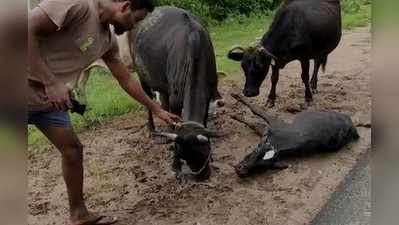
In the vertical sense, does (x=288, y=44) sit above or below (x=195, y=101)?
below

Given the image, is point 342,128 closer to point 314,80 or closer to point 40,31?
point 314,80

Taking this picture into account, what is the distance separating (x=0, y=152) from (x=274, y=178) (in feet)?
15.2

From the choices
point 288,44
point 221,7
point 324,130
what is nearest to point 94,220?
point 324,130

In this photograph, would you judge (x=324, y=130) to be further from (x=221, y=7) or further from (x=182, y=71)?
(x=221, y=7)

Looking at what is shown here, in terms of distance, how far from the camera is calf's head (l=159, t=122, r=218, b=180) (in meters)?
5.04

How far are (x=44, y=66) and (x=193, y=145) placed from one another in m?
1.74

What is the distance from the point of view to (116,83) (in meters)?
→ 9.16

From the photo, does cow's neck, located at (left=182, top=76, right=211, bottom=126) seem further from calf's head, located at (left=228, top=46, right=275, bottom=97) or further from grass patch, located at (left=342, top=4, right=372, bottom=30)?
grass patch, located at (left=342, top=4, right=372, bottom=30)

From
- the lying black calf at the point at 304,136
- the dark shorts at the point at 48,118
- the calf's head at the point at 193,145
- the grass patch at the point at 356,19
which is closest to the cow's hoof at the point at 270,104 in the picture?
the lying black calf at the point at 304,136

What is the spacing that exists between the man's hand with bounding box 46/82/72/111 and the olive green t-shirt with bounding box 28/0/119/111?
0.25 ft

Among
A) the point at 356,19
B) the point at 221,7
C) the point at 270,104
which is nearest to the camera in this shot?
the point at 270,104

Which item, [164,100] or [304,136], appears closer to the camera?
[304,136]

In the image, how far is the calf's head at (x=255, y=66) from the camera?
724 centimetres

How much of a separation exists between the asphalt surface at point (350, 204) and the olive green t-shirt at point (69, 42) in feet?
6.89
